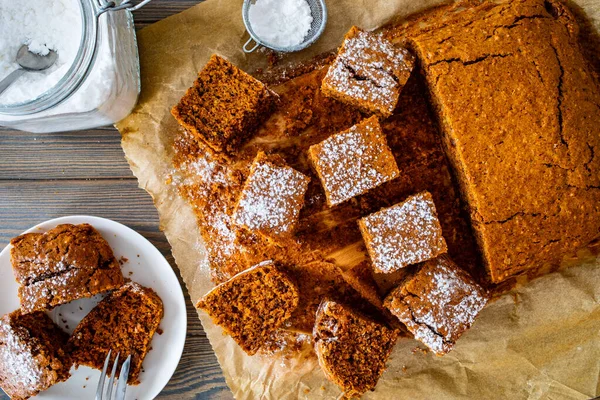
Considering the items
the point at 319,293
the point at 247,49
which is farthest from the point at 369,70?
the point at 319,293

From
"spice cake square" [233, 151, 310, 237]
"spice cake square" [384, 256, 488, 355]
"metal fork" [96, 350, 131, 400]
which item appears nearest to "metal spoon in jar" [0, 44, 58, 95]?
"spice cake square" [233, 151, 310, 237]

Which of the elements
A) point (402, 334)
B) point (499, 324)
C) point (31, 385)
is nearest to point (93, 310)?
point (31, 385)

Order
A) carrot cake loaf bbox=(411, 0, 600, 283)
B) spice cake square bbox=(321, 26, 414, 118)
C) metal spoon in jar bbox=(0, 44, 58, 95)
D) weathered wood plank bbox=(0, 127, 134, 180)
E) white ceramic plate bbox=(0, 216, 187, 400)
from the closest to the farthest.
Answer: metal spoon in jar bbox=(0, 44, 58, 95) → carrot cake loaf bbox=(411, 0, 600, 283) → spice cake square bbox=(321, 26, 414, 118) → white ceramic plate bbox=(0, 216, 187, 400) → weathered wood plank bbox=(0, 127, 134, 180)

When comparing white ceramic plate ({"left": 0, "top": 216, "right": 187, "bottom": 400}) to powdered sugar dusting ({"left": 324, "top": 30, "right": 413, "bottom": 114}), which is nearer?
powdered sugar dusting ({"left": 324, "top": 30, "right": 413, "bottom": 114})

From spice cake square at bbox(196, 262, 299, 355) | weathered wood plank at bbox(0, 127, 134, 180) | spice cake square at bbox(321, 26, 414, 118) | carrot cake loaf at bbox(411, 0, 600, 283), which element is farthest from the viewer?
weathered wood plank at bbox(0, 127, 134, 180)

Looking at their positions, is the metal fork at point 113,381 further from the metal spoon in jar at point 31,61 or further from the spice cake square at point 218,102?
the metal spoon in jar at point 31,61

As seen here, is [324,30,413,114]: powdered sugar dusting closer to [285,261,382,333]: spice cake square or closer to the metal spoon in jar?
[285,261,382,333]: spice cake square

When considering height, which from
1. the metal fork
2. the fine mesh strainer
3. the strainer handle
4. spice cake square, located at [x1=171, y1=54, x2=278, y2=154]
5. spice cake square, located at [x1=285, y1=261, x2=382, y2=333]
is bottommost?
the metal fork

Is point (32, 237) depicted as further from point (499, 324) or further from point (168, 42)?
point (499, 324)
